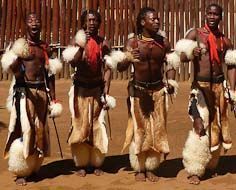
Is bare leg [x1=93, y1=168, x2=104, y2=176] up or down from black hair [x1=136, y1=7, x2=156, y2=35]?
down

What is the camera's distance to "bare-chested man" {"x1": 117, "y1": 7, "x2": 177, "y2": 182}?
6.57m

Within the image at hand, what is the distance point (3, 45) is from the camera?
13.9 m

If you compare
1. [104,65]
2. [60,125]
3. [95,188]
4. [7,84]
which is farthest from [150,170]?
[7,84]

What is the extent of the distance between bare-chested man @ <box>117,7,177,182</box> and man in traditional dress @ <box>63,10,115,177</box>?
31cm

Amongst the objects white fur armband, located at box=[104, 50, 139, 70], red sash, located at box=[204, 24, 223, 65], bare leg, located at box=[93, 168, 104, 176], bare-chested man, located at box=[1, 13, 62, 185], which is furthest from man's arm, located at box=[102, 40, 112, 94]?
red sash, located at box=[204, 24, 223, 65]

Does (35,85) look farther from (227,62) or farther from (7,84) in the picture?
(7,84)

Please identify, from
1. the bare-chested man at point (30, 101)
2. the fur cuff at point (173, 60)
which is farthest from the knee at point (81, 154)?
the fur cuff at point (173, 60)

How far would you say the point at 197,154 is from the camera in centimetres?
643

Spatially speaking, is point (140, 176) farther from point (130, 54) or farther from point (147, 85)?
point (130, 54)

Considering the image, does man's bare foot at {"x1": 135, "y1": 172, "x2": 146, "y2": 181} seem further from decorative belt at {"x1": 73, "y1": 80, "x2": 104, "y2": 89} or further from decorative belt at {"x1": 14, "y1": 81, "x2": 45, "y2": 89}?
decorative belt at {"x1": 14, "y1": 81, "x2": 45, "y2": 89}

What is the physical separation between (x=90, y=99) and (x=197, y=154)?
4.50 feet

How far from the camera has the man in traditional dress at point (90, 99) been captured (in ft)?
21.8

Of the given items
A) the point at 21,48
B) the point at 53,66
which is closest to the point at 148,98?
the point at 53,66

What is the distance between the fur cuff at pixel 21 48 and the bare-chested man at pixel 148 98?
1.02m
